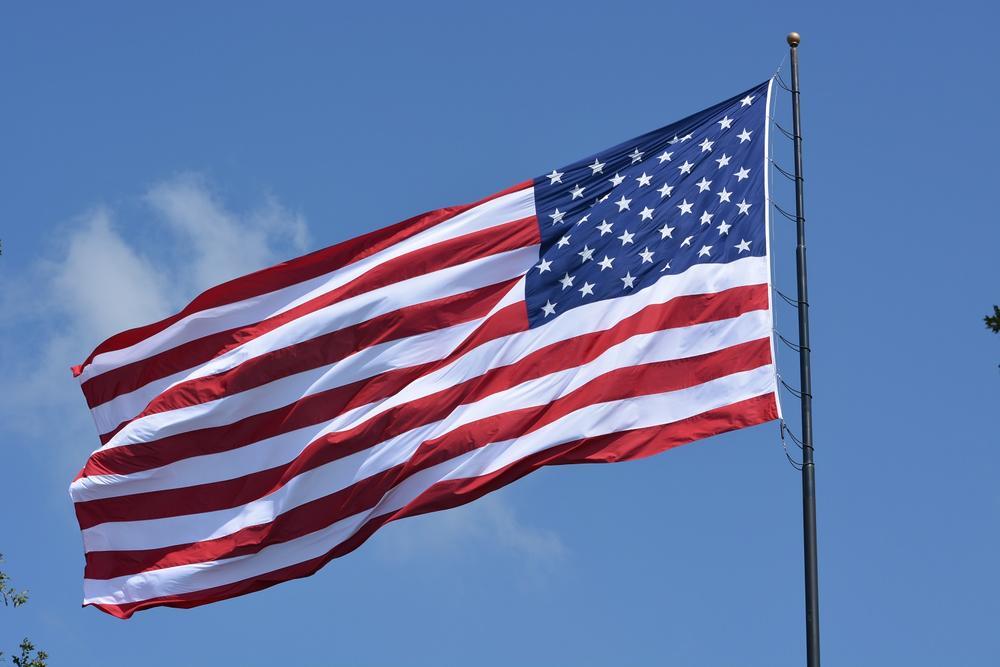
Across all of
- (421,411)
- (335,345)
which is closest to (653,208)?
Result: (421,411)

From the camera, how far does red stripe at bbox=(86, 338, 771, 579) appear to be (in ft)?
59.7

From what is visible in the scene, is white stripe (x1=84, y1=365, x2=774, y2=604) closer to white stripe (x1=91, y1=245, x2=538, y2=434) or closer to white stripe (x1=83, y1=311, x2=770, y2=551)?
white stripe (x1=83, y1=311, x2=770, y2=551)

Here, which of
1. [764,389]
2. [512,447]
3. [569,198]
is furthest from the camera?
[569,198]

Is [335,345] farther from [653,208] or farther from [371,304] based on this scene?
[653,208]

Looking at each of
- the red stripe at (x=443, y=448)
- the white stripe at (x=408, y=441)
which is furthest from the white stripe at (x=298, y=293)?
the red stripe at (x=443, y=448)

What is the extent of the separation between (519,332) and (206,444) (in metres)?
4.32

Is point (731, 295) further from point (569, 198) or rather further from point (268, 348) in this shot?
point (268, 348)

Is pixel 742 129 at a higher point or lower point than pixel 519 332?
higher

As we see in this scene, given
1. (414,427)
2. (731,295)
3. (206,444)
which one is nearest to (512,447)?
(414,427)

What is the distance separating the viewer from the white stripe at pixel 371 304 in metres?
20.4

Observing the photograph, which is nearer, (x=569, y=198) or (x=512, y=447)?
(x=512, y=447)

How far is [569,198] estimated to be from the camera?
20328 mm

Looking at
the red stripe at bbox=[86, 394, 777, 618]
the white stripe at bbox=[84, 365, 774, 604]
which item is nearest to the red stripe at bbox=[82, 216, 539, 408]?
the white stripe at bbox=[84, 365, 774, 604]

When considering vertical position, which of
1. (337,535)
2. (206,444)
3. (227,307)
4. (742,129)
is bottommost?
(337,535)
